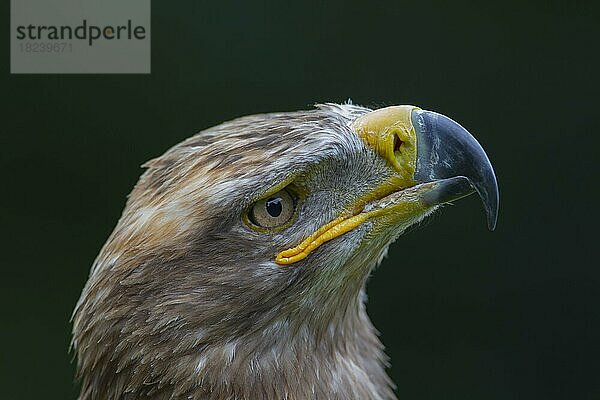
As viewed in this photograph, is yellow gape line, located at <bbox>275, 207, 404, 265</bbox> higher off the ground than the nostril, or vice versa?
the nostril

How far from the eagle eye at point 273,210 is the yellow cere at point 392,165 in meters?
0.08

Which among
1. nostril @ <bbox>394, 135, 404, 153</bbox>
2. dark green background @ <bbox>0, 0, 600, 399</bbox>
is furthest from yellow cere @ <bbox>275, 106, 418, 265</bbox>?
dark green background @ <bbox>0, 0, 600, 399</bbox>

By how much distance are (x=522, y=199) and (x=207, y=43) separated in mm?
1710

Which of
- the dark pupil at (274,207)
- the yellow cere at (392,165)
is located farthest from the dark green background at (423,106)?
the dark pupil at (274,207)

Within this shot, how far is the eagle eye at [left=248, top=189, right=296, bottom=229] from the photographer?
2.41 meters

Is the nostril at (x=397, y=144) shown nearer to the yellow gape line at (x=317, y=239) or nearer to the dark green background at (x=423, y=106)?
the yellow gape line at (x=317, y=239)

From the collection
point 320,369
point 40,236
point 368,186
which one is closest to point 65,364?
point 40,236

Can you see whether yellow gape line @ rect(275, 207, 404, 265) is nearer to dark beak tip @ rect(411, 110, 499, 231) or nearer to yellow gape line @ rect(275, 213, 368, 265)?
yellow gape line @ rect(275, 213, 368, 265)

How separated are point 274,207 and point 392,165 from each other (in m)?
0.32

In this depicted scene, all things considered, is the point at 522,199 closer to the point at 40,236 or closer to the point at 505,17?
the point at 505,17

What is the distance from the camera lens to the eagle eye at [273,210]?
2.41m

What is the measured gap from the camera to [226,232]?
2.42 meters

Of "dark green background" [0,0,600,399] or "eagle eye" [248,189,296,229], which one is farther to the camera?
"dark green background" [0,0,600,399]

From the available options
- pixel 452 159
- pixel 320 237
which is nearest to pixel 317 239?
pixel 320 237
